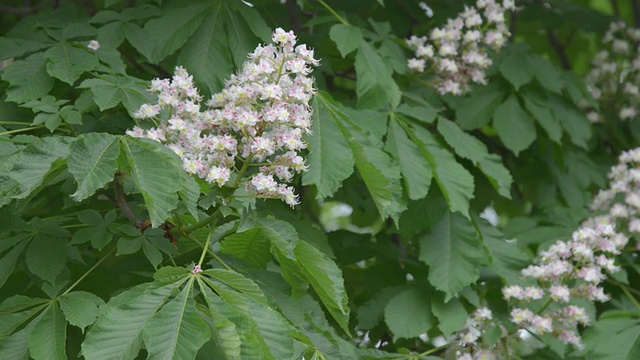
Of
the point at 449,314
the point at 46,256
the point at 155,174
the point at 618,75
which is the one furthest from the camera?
the point at 618,75

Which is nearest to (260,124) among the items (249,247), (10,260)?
(249,247)

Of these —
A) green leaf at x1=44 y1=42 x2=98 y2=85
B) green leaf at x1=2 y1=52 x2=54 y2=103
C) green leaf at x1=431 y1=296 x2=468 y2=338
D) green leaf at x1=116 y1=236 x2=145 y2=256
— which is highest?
green leaf at x1=44 y1=42 x2=98 y2=85

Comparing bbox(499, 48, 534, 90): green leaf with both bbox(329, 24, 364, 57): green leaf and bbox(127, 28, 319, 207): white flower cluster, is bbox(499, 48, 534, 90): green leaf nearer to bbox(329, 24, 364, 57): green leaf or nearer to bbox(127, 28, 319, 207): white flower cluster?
bbox(329, 24, 364, 57): green leaf

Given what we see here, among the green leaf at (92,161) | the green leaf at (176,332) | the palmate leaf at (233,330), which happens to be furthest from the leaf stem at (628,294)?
the green leaf at (92,161)

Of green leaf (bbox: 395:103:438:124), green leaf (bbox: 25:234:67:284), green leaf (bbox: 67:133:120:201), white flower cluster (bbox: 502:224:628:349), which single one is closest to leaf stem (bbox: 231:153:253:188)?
green leaf (bbox: 67:133:120:201)

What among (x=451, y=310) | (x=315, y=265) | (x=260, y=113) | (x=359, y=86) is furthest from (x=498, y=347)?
(x=260, y=113)

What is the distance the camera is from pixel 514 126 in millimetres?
3922

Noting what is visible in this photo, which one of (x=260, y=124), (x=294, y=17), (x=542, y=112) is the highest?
(x=260, y=124)

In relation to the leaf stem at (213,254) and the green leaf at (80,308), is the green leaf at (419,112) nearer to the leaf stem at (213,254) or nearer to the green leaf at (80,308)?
the leaf stem at (213,254)

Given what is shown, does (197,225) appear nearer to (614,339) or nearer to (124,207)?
(124,207)

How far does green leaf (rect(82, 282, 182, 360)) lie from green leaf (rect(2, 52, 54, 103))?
120 centimetres

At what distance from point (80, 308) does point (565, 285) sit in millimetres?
1894

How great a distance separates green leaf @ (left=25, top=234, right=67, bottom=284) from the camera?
260cm

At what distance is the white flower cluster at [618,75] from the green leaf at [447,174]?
1.65 m
